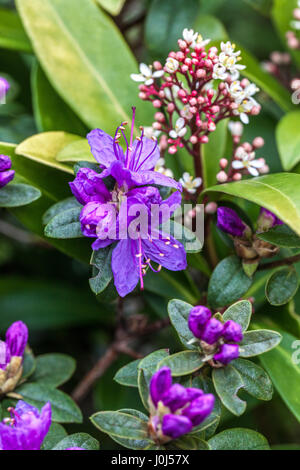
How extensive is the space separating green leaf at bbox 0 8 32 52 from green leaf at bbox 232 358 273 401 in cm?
107

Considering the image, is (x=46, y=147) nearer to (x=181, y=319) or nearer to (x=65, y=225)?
(x=65, y=225)

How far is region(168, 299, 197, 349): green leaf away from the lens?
1062mm

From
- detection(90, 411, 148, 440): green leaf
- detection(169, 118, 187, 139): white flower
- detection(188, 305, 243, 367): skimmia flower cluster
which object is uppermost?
detection(169, 118, 187, 139): white flower

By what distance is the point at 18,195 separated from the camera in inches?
47.1

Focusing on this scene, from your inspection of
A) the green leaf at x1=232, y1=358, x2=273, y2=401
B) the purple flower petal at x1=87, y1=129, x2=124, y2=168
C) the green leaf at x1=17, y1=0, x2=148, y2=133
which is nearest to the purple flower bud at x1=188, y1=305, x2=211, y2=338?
the green leaf at x1=232, y1=358, x2=273, y2=401

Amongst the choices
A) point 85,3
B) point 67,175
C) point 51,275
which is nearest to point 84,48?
point 85,3

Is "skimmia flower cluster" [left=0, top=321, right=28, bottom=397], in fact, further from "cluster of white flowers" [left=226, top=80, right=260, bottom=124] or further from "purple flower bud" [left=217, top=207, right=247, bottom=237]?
"cluster of white flowers" [left=226, top=80, right=260, bottom=124]

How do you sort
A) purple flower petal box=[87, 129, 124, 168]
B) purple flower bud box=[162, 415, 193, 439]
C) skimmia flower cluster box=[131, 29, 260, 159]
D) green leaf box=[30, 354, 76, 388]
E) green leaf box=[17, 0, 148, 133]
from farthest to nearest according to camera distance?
green leaf box=[17, 0, 148, 133] < green leaf box=[30, 354, 76, 388] < skimmia flower cluster box=[131, 29, 260, 159] < purple flower petal box=[87, 129, 124, 168] < purple flower bud box=[162, 415, 193, 439]

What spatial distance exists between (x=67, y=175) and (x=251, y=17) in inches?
59.8

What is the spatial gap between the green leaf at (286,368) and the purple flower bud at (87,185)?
1.73ft

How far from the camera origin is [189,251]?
1.14 meters

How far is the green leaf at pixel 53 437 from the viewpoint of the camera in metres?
1.08

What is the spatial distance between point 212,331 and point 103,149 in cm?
40

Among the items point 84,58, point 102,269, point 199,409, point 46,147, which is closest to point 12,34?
point 84,58
